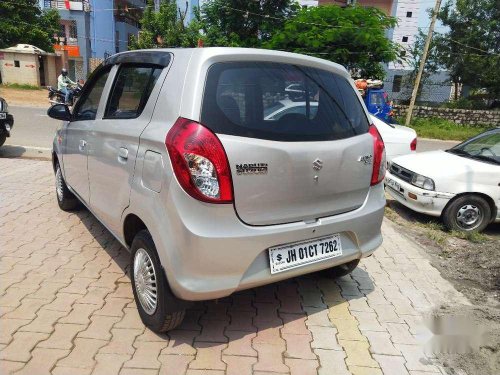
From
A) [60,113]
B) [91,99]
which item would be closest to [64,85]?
[60,113]

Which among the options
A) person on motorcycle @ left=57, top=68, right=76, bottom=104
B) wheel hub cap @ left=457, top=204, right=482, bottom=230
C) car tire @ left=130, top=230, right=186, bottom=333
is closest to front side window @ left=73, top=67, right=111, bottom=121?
car tire @ left=130, top=230, right=186, bottom=333

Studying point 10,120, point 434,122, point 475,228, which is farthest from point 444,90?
point 10,120

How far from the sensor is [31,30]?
2942 cm

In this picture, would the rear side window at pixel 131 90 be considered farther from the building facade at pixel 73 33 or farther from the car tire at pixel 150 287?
the building facade at pixel 73 33

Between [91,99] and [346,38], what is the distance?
14.7 m

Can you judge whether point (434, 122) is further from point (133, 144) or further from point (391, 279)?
point (133, 144)

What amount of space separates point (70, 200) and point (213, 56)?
3.12 m

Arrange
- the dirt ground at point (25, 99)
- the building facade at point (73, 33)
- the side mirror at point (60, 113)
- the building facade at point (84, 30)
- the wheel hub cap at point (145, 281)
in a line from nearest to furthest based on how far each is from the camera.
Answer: the wheel hub cap at point (145, 281) < the side mirror at point (60, 113) < the dirt ground at point (25, 99) < the building facade at point (73, 33) < the building facade at point (84, 30)

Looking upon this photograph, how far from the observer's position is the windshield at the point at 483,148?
17.7ft

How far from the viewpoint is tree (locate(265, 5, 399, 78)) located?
16.2 metres

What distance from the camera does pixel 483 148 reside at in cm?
563

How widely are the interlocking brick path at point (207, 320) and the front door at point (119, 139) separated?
59 cm

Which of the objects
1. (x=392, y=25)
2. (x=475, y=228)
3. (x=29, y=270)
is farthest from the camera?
(x=392, y=25)

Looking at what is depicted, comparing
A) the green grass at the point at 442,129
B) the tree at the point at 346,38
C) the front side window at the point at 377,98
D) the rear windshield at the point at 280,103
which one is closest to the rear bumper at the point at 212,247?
the rear windshield at the point at 280,103
